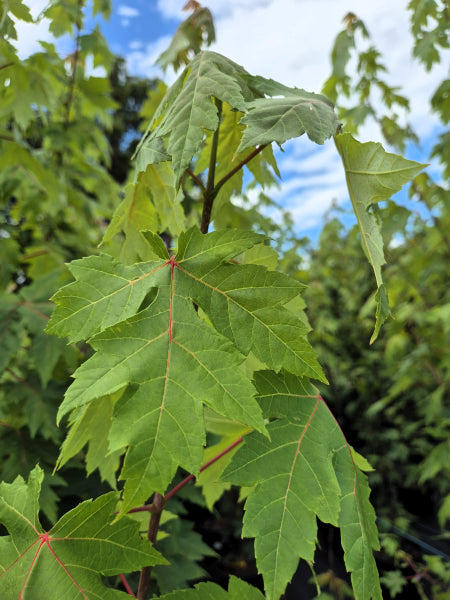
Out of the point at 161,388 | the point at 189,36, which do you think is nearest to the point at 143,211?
the point at 161,388

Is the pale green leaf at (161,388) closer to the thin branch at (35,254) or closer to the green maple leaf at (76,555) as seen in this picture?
the green maple leaf at (76,555)

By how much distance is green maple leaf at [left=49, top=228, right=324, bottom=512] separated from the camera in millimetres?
423

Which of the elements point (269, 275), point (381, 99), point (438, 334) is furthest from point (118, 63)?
point (269, 275)

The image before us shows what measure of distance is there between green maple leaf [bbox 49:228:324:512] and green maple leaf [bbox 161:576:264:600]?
198 mm

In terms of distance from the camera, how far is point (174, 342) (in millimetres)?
467

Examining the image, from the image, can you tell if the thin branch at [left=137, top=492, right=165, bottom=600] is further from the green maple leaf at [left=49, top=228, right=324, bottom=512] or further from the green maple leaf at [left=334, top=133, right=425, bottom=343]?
the green maple leaf at [left=334, top=133, right=425, bottom=343]

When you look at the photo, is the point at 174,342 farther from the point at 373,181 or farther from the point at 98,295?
the point at 373,181

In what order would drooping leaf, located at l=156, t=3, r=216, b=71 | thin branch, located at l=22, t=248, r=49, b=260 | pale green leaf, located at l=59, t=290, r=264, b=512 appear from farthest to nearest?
thin branch, located at l=22, t=248, r=49, b=260, drooping leaf, located at l=156, t=3, r=216, b=71, pale green leaf, located at l=59, t=290, r=264, b=512

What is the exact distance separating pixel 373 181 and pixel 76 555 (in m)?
0.55

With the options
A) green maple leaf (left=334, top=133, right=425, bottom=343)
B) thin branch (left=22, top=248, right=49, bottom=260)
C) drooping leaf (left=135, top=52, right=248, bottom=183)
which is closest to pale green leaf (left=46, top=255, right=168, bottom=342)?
drooping leaf (left=135, top=52, right=248, bottom=183)

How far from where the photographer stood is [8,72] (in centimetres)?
104

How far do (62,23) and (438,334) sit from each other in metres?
2.49

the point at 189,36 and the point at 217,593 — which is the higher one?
the point at 189,36

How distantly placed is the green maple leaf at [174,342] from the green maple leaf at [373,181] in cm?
10
